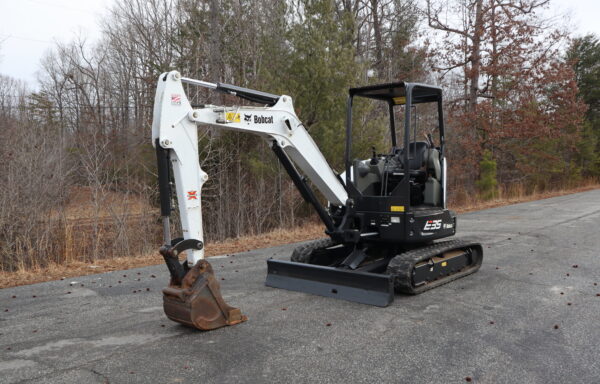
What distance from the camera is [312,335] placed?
463cm

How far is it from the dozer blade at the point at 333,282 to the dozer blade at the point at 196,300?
1597mm

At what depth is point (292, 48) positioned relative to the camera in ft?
41.0

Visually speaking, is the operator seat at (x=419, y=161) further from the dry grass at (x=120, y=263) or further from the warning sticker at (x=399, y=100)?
the dry grass at (x=120, y=263)

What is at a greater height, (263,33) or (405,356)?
(263,33)

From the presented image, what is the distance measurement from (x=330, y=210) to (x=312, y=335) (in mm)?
2436

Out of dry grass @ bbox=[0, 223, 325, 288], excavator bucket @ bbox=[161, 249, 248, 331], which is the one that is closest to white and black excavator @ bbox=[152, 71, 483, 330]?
excavator bucket @ bbox=[161, 249, 248, 331]

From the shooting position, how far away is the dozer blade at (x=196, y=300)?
14.8ft

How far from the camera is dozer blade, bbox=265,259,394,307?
552 centimetres

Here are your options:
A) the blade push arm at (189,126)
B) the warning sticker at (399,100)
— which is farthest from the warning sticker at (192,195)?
the warning sticker at (399,100)

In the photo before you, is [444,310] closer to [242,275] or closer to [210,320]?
[210,320]

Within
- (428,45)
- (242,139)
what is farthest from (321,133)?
(428,45)

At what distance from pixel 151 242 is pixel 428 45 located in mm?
16050

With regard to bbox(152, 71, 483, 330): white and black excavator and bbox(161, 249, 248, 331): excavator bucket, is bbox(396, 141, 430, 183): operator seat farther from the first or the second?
bbox(161, 249, 248, 331): excavator bucket

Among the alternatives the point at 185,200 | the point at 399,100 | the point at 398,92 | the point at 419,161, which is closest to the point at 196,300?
the point at 185,200
